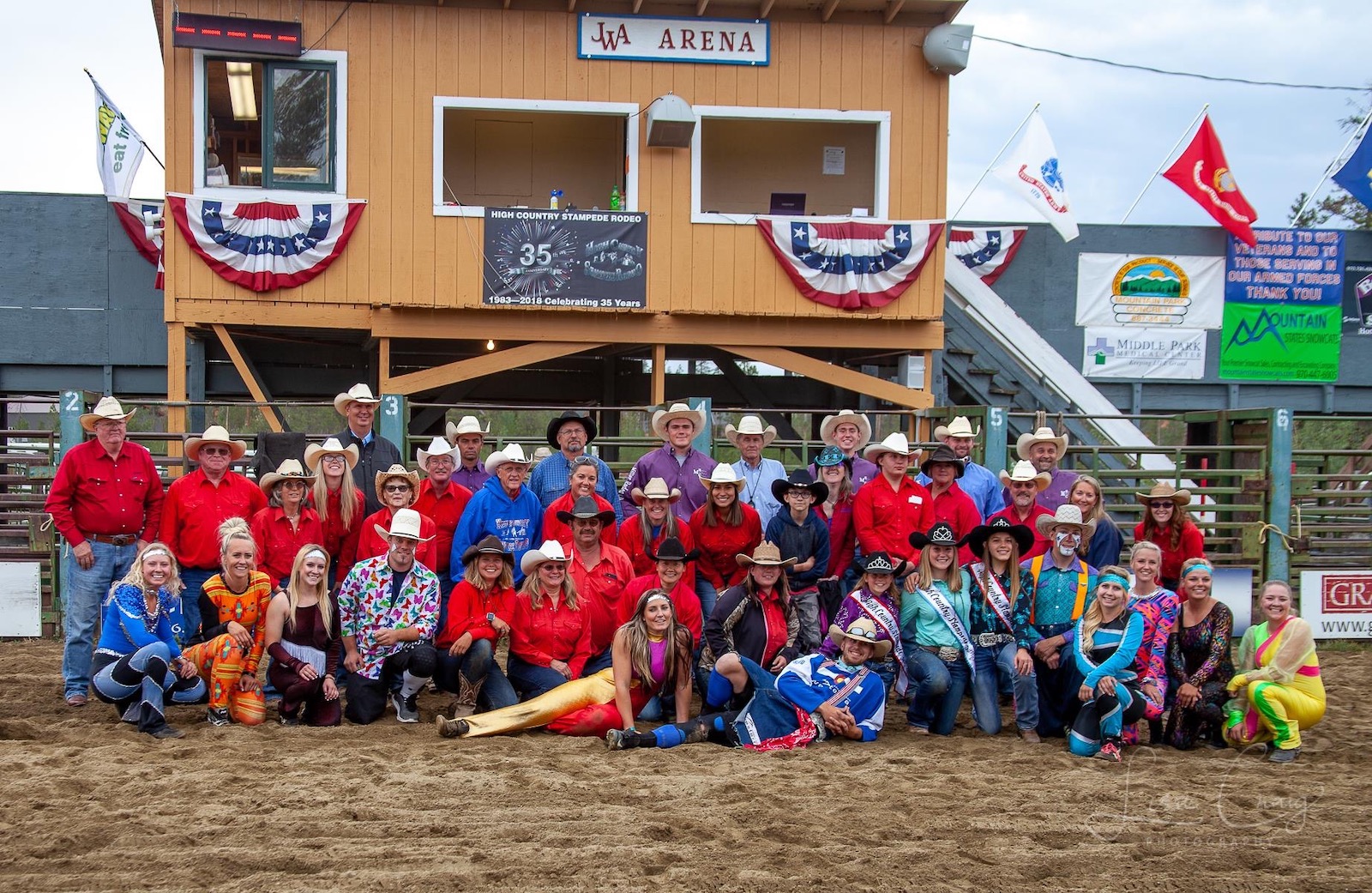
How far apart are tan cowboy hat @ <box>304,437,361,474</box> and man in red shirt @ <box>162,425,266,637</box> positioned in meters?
0.40

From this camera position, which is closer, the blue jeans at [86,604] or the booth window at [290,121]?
the blue jeans at [86,604]

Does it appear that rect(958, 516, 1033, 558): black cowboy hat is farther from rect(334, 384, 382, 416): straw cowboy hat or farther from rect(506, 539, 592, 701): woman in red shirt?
rect(334, 384, 382, 416): straw cowboy hat

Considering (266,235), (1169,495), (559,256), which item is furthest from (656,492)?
(266,235)

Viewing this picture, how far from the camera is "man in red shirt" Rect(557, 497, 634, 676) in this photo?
796 cm

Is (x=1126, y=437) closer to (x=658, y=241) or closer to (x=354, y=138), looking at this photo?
→ (x=658, y=241)

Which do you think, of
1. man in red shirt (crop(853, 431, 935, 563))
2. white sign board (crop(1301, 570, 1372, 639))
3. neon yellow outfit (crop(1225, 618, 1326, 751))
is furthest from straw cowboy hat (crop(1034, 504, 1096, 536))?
white sign board (crop(1301, 570, 1372, 639))

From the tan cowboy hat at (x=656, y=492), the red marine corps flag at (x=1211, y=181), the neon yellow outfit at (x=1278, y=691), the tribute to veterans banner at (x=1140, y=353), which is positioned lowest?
the neon yellow outfit at (x=1278, y=691)

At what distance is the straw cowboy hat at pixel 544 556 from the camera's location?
761 centimetres

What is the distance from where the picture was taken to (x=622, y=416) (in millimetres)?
19000

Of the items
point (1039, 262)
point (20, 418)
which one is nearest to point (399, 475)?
point (1039, 262)

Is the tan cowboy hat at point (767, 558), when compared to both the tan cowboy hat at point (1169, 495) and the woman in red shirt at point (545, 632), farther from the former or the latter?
the tan cowboy hat at point (1169, 495)

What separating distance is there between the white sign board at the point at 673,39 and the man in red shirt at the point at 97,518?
6.98 meters

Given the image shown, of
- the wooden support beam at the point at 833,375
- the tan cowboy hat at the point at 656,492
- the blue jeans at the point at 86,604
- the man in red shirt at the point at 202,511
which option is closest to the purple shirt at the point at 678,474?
the tan cowboy hat at the point at 656,492

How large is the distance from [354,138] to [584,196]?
359 cm
